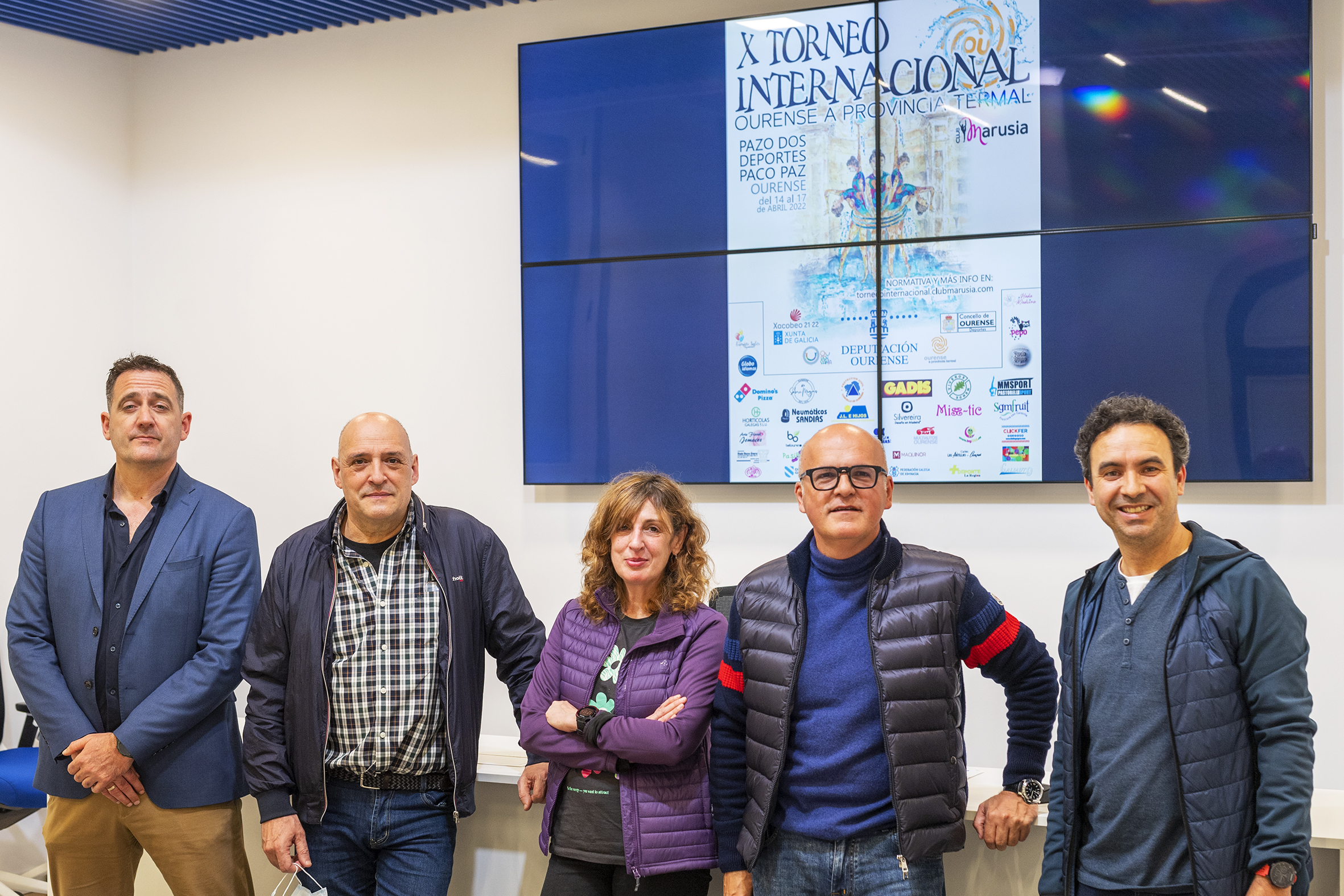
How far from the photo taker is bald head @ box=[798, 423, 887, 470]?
2137mm

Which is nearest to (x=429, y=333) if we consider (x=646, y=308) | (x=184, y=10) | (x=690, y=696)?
(x=646, y=308)

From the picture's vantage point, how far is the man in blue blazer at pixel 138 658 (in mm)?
2748

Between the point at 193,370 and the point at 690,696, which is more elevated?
the point at 193,370

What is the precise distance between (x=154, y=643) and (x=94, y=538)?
1.05 feet

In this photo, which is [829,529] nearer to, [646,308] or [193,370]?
[646,308]

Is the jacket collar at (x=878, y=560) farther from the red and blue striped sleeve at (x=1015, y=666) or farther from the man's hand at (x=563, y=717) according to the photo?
the man's hand at (x=563, y=717)

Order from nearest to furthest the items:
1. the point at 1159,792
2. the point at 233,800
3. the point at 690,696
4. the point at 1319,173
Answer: the point at 1159,792 < the point at 690,696 < the point at 233,800 < the point at 1319,173

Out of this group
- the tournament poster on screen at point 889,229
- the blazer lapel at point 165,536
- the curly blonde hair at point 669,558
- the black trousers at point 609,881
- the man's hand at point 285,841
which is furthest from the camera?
the tournament poster on screen at point 889,229

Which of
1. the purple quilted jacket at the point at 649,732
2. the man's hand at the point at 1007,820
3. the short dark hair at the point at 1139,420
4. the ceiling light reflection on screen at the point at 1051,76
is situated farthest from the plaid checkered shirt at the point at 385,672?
the ceiling light reflection on screen at the point at 1051,76

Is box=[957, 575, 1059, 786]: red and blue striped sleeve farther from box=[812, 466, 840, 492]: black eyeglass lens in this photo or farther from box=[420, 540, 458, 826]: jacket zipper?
box=[420, 540, 458, 826]: jacket zipper

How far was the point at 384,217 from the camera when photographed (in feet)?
15.4

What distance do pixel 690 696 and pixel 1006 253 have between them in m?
2.22

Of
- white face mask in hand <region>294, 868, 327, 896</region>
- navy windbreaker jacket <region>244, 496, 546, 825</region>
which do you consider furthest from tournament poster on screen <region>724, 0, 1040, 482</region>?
white face mask in hand <region>294, 868, 327, 896</region>

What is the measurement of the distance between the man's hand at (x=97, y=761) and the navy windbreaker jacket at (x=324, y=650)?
0.38m
